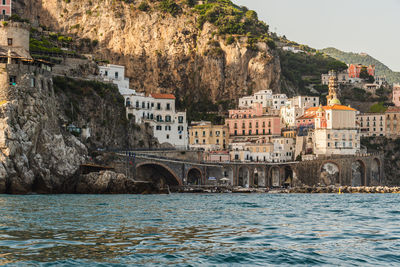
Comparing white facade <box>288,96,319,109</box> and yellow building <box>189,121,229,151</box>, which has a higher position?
white facade <box>288,96,319,109</box>

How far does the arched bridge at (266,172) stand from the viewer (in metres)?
100

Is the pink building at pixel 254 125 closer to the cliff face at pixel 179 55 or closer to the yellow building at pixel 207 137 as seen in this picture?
the yellow building at pixel 207 137

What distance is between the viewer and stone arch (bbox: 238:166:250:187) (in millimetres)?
118875

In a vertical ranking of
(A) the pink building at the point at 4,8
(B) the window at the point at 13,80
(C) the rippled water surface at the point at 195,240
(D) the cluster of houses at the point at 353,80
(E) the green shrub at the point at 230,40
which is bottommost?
(C) the rippled water surface at the point at 195,240

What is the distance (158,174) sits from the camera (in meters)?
101

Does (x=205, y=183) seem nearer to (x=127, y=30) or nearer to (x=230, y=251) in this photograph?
(x=127, y=30)

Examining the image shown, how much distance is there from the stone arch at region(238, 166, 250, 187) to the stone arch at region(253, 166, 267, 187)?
2.25 m

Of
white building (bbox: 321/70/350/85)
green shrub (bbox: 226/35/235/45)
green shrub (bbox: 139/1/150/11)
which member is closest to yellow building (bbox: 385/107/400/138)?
white building (bbox: 321/70/350/85)

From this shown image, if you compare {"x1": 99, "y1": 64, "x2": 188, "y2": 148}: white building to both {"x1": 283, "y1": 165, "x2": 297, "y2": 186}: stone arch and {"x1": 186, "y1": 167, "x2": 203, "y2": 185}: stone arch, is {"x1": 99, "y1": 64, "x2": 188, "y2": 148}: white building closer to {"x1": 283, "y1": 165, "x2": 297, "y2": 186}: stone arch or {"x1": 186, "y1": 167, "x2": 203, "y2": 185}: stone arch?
{"x1": 186, "y1": 167, "x2": 203, "y2": 185}: stone arch

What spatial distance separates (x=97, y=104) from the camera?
336ft

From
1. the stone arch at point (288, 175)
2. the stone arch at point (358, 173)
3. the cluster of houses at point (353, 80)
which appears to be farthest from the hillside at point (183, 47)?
the stone arch at point (358, 173)

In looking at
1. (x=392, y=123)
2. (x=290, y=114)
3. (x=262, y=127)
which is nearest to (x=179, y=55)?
(x=262, y=127)

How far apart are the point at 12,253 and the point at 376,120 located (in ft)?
409

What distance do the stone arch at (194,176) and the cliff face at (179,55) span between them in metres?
31.4
